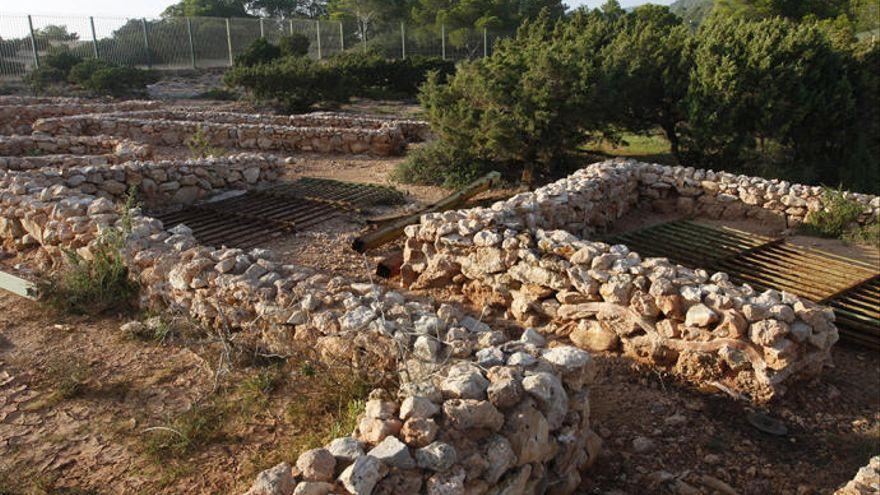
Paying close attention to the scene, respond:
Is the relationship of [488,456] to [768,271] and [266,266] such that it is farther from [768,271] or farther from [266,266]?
[768,271]

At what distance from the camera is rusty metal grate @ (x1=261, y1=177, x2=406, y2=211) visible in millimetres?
9482

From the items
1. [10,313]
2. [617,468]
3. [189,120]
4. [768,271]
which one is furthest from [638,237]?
[189,120]

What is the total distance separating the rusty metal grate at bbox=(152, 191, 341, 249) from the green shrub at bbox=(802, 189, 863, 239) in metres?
6.34

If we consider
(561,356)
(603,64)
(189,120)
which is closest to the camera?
(561,356)

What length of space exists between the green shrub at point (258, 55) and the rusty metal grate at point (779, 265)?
22.6 metres

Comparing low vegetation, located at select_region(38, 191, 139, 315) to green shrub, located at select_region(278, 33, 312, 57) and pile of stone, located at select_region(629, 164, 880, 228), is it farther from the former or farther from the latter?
green shrub, located at select_region(278, 33, 312, 57)

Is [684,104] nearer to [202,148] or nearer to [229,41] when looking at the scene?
[202,148]

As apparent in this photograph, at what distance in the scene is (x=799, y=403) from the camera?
4.65 meters

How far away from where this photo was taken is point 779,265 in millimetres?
6988

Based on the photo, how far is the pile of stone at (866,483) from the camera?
305 centimetres

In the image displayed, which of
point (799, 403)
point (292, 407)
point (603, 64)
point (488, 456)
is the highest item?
point (603, 64)

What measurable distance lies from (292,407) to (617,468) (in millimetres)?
1987

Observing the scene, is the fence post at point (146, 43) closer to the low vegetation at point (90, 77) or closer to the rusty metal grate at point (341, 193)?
the low vegetation at point (90, 77)

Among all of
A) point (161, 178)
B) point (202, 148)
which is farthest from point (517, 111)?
point (202, 148)
